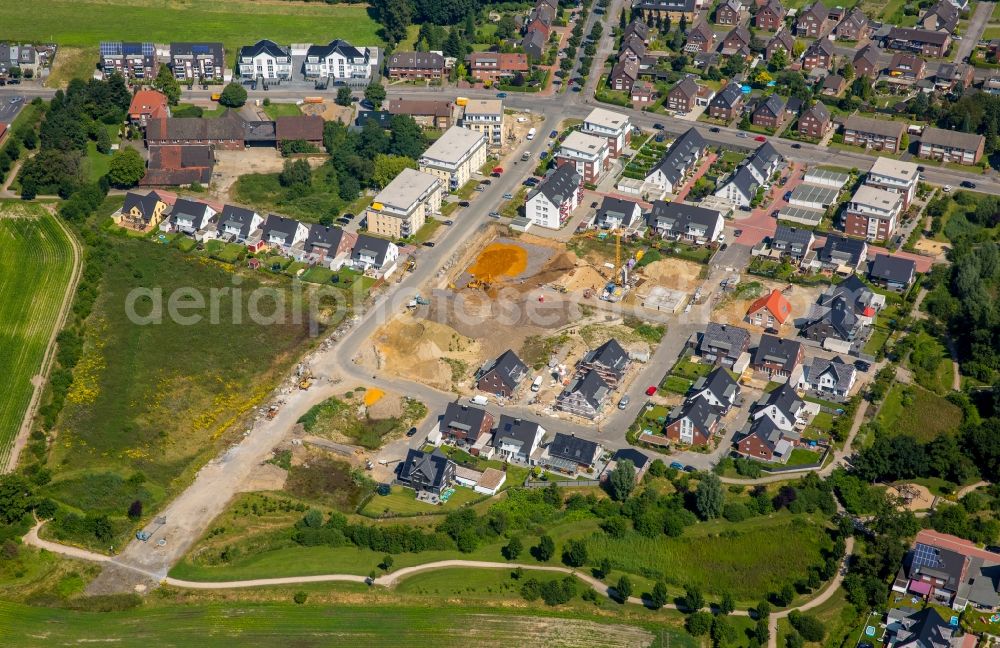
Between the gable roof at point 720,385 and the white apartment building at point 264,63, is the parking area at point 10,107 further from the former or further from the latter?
the gable roof at point 720,385

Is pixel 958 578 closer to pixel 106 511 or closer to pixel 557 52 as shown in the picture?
pixel 106 511

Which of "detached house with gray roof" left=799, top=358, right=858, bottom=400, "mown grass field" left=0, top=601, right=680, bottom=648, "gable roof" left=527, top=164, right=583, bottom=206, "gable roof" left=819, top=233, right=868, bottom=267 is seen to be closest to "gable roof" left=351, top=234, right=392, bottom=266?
"gable roof" left=527, top=164, right=583, bottom=206

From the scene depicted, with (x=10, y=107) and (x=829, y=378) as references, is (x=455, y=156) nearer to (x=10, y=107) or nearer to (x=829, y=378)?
(x=829, y=378)

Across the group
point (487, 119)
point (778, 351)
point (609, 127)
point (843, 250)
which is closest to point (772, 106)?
point (609, 127)

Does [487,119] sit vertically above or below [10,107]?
above

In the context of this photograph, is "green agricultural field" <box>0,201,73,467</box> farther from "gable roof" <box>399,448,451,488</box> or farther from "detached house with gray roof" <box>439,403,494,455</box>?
"detached house with gray roof" <box>439,403,494,455</box>

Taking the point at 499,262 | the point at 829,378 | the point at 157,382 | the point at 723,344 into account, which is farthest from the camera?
the point at 499,262

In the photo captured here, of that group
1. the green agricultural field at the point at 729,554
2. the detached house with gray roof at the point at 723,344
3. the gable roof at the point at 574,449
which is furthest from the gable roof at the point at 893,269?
the gable roof at the point at 574,449

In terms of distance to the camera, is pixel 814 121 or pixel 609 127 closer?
pixel 609 127
